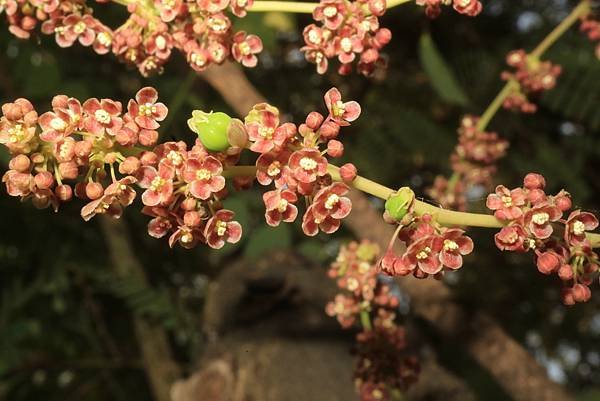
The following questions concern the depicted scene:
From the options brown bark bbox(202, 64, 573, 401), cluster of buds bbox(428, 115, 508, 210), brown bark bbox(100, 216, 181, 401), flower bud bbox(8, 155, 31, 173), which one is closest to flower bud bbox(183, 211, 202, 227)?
flower bud bbox(8, 155, 31, 173)

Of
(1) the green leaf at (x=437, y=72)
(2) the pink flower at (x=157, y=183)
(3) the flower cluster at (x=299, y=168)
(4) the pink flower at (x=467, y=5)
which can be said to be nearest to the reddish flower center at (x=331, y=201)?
(3) the flower cluster at (x=299, y=168)

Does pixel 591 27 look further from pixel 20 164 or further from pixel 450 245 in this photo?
pixel 20 164

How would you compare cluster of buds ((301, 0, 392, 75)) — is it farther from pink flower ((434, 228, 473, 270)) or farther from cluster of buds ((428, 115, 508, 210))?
cluster of buds ((428, 115, 508, 210))

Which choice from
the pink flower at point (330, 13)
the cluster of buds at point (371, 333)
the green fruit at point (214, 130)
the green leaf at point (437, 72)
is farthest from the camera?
the green leaf at point (437, 72)

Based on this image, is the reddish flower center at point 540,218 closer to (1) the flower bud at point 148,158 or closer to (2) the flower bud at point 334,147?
(2) the flower bud at point 334,147

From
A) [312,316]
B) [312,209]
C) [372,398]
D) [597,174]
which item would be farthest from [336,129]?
[597,174]

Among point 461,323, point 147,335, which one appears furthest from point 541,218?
point 147,335
